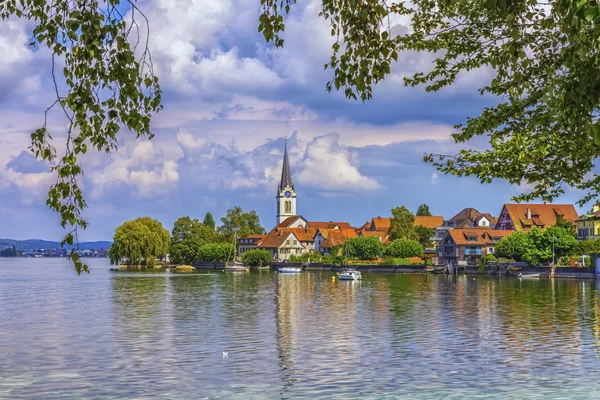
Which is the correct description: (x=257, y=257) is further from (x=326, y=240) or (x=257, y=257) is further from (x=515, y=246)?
(x=515, y=246)

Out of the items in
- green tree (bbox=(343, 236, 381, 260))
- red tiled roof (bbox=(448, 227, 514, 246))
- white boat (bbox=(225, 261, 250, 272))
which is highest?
red tiled roof (bbox=(448, 227, 514, 246))

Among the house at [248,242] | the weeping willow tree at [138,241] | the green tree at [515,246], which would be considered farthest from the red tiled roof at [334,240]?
the weeping willow tree at [138,241]

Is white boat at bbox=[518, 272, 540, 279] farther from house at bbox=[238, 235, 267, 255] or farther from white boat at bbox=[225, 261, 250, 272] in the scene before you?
house at bbox=[238, 235, 267, 255]

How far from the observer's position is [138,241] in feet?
399

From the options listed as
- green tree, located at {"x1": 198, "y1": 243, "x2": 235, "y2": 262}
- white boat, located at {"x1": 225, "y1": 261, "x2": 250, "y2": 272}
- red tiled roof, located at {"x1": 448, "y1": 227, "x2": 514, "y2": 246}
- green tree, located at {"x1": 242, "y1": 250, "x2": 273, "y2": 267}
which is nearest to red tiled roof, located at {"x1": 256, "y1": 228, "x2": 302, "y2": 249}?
green tree, located at {"x1": 198, "y1": 243, "x2": 235, "y2": 262}

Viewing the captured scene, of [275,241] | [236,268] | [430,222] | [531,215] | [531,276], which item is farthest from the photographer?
[430,222]

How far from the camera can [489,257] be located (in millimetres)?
125500

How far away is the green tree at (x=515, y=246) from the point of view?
117 m

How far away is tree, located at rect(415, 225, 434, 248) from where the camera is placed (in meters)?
170

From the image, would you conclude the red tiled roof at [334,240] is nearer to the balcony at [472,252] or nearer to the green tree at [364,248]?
the green tree at [364,248]

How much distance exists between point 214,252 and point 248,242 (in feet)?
84.2

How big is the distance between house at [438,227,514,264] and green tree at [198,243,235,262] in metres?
49.0

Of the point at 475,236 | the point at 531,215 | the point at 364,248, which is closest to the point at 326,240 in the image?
the point at 364,248

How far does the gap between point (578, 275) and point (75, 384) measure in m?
90.4
